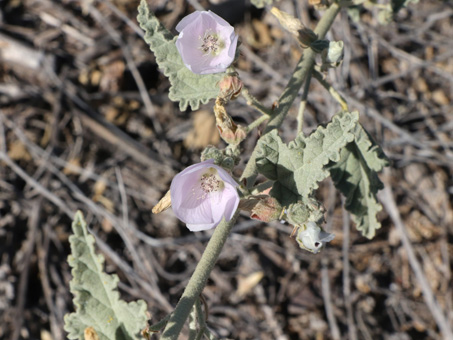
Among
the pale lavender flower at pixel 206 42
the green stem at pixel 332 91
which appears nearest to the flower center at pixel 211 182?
the pale lavender flower at pixel 206 42

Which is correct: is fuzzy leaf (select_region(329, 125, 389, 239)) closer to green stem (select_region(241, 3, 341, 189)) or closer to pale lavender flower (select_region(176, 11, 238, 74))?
green stem (select_region(241, 3, 341, 189))

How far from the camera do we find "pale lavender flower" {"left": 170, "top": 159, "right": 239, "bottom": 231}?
1.97 metres

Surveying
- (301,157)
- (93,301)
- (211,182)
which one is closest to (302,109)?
(301,157)

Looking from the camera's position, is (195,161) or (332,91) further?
(195,161)

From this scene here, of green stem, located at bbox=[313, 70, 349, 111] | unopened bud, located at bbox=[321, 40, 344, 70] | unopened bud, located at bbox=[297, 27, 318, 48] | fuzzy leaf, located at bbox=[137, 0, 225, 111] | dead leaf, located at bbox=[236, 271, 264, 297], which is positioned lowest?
dead leaf, located at bbox=[236, 271, 264, 297]

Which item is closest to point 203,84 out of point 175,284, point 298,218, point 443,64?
point 298,218

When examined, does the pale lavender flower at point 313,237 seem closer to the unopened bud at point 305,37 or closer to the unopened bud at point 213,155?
the unopened bud at point 213,155

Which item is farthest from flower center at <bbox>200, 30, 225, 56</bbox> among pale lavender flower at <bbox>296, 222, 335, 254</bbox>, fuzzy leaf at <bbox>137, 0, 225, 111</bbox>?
pale lavender flower at <bbox>296, 222, 335, 254</bbox>

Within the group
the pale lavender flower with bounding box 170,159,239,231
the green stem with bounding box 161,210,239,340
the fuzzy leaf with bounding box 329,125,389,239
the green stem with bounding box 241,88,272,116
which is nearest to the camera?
the pale lavender flower with bounding box 170,159,239,231

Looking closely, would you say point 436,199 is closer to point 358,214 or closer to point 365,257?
point 365,257

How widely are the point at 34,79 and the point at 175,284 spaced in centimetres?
218

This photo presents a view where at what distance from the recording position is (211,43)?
A: 2.40 metres

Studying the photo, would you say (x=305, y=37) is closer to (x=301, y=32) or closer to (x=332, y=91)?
(x=301, y=32)

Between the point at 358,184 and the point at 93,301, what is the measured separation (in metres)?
1.43
